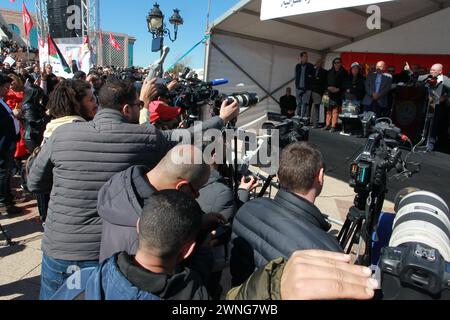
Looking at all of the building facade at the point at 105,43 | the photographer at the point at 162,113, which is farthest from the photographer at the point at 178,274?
the building facade at the point at 105,43

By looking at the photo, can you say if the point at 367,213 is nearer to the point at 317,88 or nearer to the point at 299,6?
the point at 299,6

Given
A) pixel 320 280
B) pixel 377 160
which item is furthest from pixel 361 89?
pixel 320 280

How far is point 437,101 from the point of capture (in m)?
6.09

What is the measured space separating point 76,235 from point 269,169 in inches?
75.0

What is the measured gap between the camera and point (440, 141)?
6.56m

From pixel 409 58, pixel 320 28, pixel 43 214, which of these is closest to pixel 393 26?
pixel 409 58

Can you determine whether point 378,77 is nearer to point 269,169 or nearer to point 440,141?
point 440,141

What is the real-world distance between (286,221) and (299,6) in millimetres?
4952

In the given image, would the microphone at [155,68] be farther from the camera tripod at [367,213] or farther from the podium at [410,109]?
the podium at [410,109]

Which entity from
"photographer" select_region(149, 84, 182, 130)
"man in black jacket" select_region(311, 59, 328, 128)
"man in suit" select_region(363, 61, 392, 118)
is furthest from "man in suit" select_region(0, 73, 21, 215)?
"man in suit" select_region(363, 61, 392, 118)

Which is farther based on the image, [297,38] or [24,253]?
[297,38]

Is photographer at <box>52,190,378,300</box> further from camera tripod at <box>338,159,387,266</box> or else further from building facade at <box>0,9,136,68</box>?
building facade at <box>0,9,136,68</box>

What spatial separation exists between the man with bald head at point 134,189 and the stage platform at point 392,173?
10.4ft

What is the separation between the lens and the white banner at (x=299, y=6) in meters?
4.72
